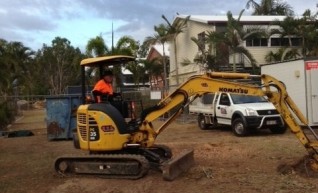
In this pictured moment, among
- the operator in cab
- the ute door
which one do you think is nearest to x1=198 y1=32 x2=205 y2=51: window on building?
the ute door

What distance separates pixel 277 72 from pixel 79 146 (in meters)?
13.3

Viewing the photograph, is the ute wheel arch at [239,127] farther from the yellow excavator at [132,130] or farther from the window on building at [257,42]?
the window on building at [257,42]

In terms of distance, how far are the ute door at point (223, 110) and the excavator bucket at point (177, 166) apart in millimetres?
8350

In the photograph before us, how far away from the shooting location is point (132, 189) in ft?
32.0

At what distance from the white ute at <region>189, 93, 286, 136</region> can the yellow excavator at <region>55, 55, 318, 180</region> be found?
7.43m

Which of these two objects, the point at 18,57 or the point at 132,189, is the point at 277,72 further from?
the point at 18,57

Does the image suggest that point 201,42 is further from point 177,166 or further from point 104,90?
point 177,166

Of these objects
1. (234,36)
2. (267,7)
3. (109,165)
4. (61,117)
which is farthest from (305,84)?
(267,7)

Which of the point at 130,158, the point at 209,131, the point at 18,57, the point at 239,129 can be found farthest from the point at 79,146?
the point at 18,57

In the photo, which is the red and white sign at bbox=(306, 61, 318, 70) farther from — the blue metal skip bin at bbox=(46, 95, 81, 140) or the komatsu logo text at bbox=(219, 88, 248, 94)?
the komatsu logo text at bbox=(219, 88, 248, 94)

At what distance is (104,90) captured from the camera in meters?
11.2

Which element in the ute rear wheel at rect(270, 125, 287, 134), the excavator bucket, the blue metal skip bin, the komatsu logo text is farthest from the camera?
the blue metal skip bin

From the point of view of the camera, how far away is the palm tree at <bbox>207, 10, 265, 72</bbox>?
33.5 m

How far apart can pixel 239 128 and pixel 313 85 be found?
12.9ft
